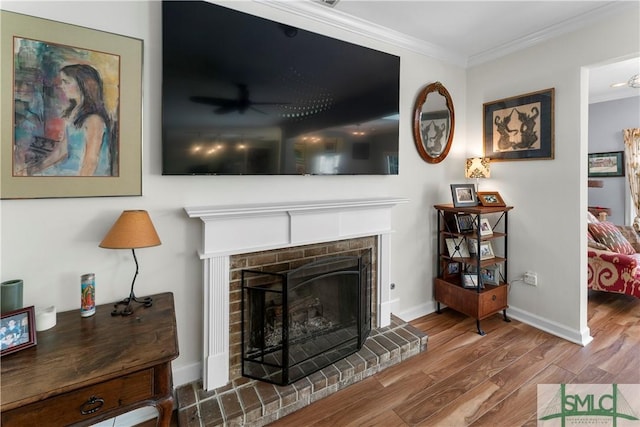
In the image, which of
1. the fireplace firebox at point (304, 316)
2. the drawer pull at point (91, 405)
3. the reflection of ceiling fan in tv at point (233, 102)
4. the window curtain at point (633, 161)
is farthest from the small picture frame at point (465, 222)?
the window curtain at point (633, 161)

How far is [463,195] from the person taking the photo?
104 inches

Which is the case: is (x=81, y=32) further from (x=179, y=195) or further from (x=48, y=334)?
(x=48, y=334)

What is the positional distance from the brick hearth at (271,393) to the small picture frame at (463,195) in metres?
1.26

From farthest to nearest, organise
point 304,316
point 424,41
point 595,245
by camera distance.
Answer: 1. point 595,245
2. point 424,41
3. point 304,316

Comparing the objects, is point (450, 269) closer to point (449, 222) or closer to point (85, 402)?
point (449, 222)

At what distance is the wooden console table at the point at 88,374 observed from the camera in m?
0.96

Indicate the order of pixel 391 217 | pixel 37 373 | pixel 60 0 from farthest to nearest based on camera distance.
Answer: pixel 391 217
pixel 60 0
pixel 37 373

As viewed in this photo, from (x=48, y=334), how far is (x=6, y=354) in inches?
6.4

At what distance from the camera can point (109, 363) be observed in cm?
108

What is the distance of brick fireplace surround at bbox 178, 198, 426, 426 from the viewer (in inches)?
63.8

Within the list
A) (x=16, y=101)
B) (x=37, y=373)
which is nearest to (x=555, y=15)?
(x=16, y=101)

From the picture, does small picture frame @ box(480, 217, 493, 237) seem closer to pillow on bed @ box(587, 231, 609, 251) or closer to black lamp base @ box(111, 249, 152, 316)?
pillow on bed @ box(587, 231, 609, 251)

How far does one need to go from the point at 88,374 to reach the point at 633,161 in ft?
19.7

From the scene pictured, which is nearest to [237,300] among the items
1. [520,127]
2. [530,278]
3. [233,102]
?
[233,102]
